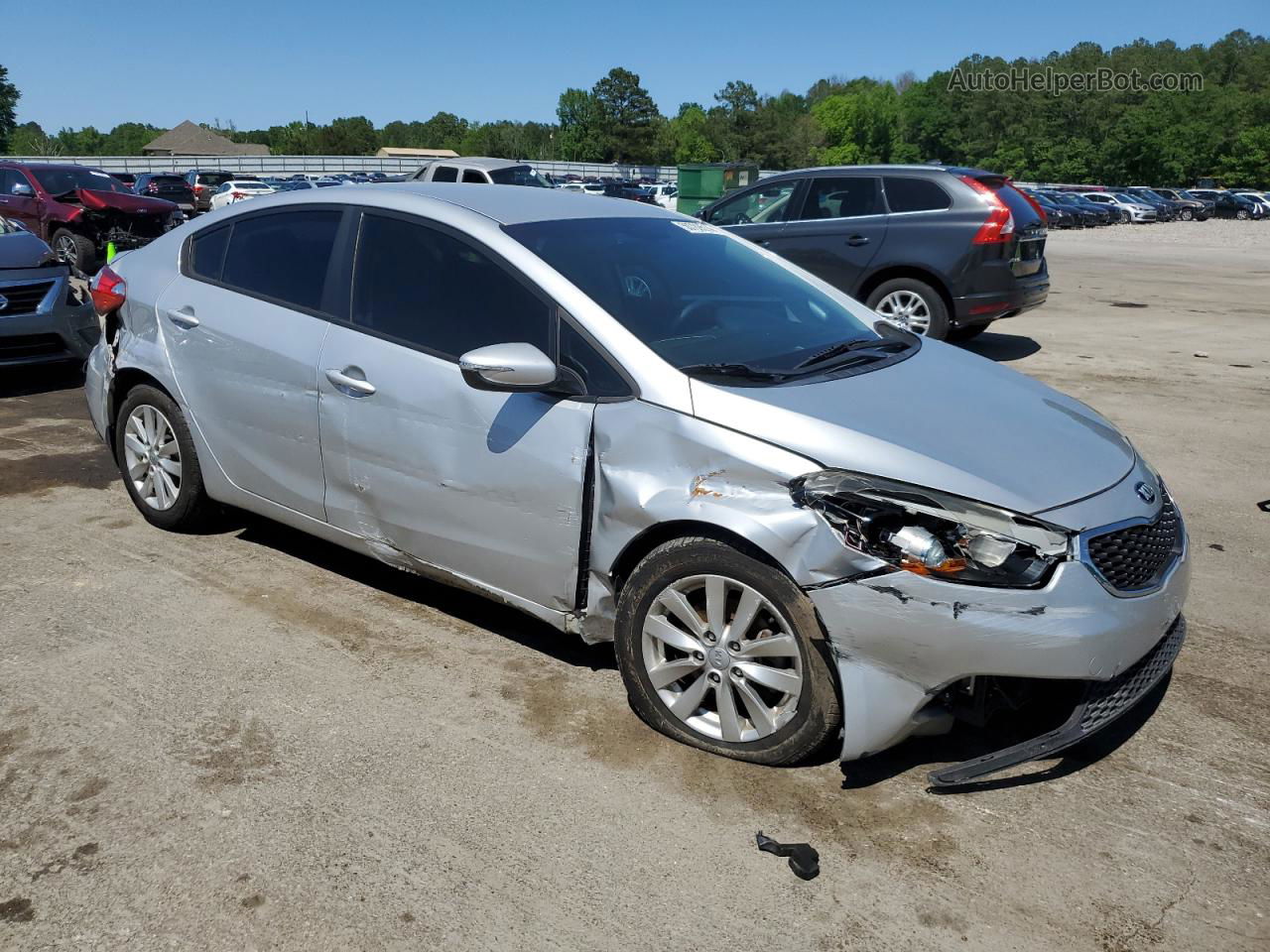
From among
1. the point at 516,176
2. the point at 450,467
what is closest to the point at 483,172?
the point at 516,176

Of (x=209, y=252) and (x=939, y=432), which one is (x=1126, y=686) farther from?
(x=209, y=252)

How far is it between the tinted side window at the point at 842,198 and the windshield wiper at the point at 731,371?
287 inches

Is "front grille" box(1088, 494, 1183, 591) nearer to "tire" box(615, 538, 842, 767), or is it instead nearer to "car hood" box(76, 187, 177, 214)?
"tire" box(615, 538, 842, 767)

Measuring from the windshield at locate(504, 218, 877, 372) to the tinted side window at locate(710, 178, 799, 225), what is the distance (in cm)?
671

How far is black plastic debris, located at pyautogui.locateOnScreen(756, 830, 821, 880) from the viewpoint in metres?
2.77

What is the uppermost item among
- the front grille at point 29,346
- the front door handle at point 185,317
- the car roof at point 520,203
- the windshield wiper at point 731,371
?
the car roof at point 520,203

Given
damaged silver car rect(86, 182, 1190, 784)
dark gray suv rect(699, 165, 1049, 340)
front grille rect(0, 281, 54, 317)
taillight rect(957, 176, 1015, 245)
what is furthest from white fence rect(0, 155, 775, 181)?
damaged silver car rect(86, 182, 1190, 784)

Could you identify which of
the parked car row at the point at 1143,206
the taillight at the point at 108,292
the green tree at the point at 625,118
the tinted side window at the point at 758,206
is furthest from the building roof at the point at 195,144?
the taillight at the point at 108,292

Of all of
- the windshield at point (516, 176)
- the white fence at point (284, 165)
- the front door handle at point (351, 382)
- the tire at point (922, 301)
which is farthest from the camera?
the white fence at point (284, 165)

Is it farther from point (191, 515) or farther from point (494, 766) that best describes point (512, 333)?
point (191, 515)

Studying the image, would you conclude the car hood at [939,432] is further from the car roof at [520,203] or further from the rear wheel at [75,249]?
the rear wheel at [75,249]

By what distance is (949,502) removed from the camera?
115 inches

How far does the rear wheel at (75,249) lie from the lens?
54.7 ft

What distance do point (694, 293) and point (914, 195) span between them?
679 cm
